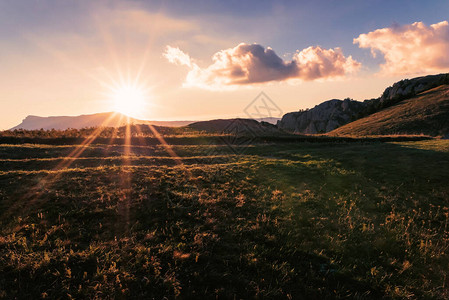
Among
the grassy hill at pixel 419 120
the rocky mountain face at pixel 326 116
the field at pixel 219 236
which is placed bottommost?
the field at pixel 219 236

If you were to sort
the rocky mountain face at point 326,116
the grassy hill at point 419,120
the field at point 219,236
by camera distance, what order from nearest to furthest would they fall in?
the field at point 219,236, the grassy hill at point 419,120, the rocky mountain face at point 326,116

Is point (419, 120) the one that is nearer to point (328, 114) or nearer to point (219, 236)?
point (219, 236)

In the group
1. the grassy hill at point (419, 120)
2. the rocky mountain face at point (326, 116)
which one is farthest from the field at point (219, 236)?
the rocky mountain face at point (326, 116)

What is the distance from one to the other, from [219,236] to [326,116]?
170039 mm

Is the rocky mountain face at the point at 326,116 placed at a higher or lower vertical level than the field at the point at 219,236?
higher

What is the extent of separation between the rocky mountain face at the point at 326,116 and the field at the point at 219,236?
478 ft

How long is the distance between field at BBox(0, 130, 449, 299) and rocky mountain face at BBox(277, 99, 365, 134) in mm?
145600

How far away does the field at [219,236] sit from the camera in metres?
5.17

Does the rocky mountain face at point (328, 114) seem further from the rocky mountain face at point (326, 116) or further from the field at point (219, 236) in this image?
the field at point (219, 236)

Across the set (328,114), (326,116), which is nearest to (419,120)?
(326,116)

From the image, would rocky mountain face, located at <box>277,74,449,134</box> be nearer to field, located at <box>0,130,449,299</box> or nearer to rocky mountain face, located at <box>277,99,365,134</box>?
rocky mountain face, located at <box>277,99,365,134</box>

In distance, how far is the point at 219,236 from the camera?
729cm

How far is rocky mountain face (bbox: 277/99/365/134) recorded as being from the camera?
149875 millimetres

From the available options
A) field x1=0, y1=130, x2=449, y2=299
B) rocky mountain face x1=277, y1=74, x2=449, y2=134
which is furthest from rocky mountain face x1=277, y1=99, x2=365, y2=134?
field x1=0, y1=130, x2=449, y2=299
